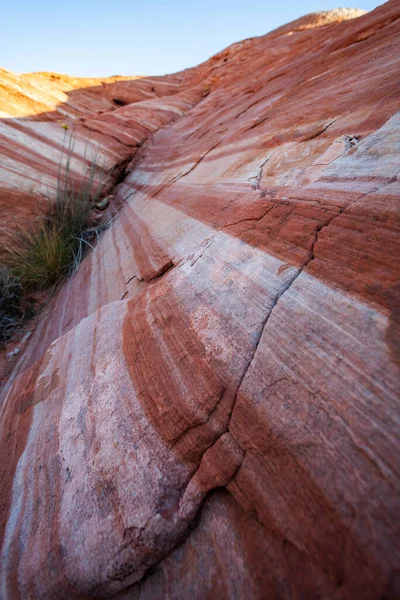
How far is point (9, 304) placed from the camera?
291 cm

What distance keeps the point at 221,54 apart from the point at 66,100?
580 cm

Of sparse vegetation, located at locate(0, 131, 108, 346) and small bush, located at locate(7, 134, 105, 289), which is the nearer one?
sparse vegetation, located at locate(0, 131, 108, 346)

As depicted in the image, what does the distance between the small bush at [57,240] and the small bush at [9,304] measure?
0.31ft

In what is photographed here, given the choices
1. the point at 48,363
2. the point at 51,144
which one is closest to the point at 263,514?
the point at 48,363

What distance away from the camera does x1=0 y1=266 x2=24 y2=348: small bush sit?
8.78 feet

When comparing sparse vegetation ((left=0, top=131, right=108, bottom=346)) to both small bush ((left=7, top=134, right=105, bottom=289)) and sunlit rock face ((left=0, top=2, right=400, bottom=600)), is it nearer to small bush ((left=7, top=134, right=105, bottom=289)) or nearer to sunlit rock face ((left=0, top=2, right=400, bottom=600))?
small bush ((left=7, top=134, right=105, bottom=289))

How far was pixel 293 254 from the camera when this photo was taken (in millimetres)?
1066

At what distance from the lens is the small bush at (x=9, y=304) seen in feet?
8.78

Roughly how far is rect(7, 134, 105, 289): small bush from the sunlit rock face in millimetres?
1613

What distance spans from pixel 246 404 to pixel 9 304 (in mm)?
2943

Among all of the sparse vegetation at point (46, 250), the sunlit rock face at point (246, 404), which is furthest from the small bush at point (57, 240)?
the sunlit rock face at point (246, 404)

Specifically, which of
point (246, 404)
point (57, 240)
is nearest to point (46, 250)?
point (57, 240)

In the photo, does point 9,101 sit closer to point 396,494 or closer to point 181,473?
point 181,473

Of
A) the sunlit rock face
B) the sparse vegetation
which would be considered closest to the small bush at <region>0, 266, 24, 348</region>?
the sparse vegetation
